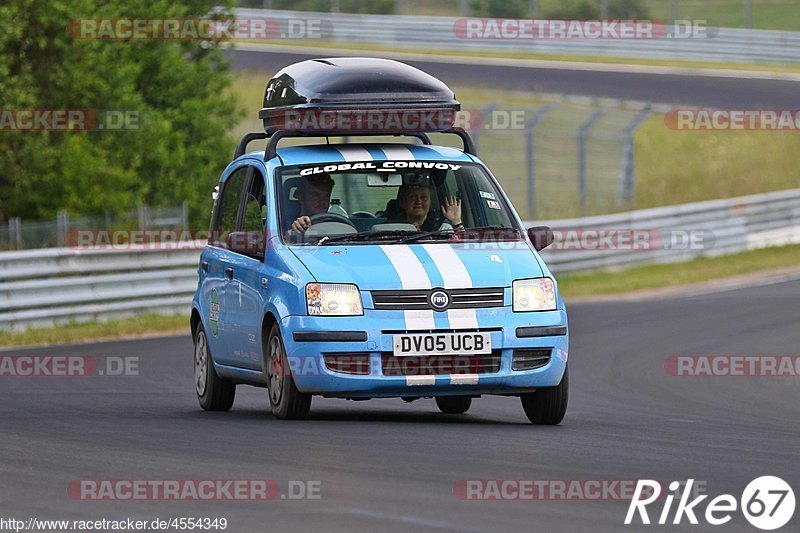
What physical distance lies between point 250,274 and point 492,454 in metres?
3.10

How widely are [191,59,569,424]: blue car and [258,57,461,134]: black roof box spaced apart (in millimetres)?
55

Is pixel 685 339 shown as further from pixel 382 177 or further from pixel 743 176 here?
pixel 743 176

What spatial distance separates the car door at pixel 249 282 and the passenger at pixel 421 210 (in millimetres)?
971

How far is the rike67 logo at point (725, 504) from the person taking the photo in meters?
6.59

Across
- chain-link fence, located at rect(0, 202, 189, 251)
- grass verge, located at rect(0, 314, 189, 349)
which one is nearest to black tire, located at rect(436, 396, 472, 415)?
grass verge, located at rect(0, 314, 189, 349)

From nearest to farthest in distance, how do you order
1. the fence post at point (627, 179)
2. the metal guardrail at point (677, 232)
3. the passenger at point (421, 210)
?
the passenger at point (421, 210) < the metal guardrail at point (677, 232) < the fence post at point (627, 179)

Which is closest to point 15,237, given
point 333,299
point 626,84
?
point 333,299

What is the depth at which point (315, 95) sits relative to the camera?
11.1m

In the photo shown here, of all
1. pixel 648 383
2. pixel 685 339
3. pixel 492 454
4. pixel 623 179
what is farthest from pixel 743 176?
pixel 492 454

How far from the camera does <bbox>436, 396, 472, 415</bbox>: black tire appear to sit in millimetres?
12055

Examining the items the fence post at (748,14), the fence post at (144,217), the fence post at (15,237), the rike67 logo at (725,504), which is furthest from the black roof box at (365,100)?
the fence post at (748,14)

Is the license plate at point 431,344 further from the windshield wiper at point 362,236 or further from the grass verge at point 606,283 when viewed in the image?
the grass verge at point 606,283

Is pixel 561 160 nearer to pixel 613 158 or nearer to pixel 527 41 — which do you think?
pixel 613 158

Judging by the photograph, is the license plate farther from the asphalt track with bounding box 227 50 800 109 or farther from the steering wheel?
the asphalt track with bounding box 227 50 800 109
